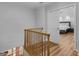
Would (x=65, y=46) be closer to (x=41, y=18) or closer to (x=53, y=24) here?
(x=53, y=24)

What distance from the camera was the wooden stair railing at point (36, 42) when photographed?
155 centimetres

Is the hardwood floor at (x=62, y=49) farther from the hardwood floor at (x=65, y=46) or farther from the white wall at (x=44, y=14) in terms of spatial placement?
the white wall at (x=44, y=14)

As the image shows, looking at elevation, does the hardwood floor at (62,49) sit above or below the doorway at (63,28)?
below

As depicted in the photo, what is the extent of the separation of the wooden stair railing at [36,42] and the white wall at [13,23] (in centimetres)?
8

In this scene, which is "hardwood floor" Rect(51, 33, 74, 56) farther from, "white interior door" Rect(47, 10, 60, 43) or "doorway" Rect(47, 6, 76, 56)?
"white interior door" Rect(47, 10, 60, 43)

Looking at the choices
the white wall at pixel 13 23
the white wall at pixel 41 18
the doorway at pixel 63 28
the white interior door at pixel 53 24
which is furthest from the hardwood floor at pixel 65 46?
the white wall at pixel 13 23

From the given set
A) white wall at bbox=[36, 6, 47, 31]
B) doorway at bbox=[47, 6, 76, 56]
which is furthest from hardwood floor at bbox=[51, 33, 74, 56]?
Result: white wall at bbox=[36, 6, 47, 31]

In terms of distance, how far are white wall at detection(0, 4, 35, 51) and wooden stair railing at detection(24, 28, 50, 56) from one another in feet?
0.28

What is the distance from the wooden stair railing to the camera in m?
1.55

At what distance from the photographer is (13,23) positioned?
1.54 meters

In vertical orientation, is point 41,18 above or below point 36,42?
above

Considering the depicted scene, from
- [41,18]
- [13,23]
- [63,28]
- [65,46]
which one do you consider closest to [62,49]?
[65,46]

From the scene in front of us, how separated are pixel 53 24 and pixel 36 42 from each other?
0.39m

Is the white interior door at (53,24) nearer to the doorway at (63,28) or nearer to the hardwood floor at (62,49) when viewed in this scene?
the doorway at (63,28)
